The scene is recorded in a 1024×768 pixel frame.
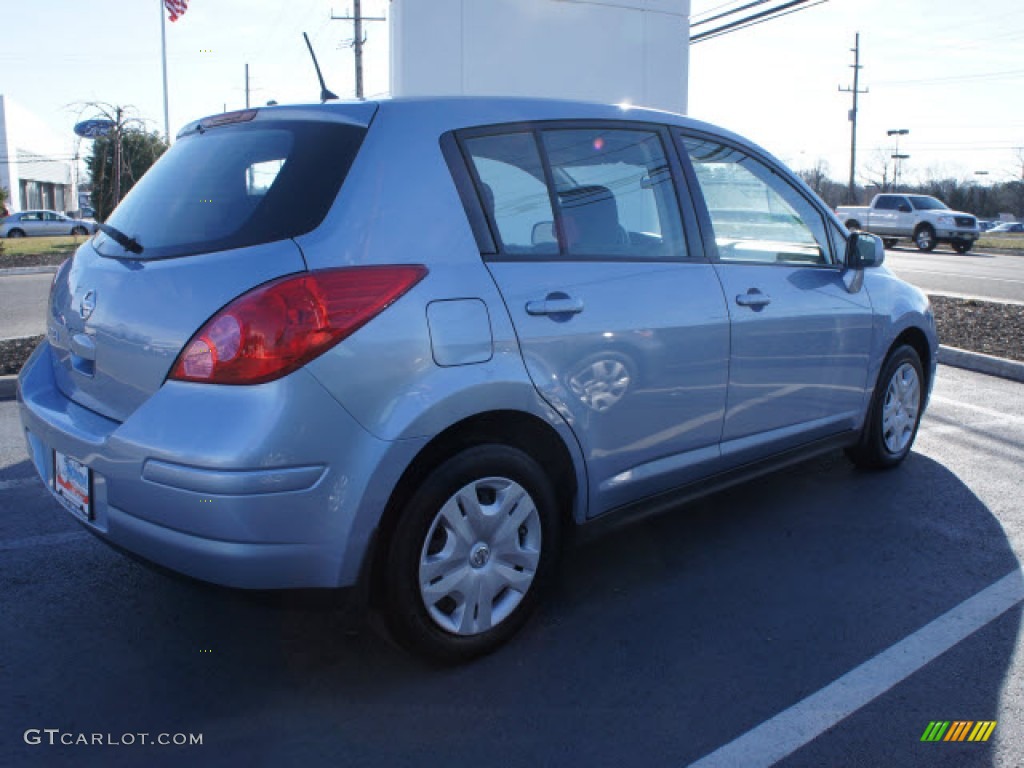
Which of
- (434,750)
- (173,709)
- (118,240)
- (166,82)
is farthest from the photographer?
(166,82)

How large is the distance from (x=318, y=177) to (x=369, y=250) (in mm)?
294

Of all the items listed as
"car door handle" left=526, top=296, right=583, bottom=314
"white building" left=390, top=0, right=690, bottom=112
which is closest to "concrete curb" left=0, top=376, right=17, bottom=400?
"car door handle" left=526, top=296, right=583, bottom=314

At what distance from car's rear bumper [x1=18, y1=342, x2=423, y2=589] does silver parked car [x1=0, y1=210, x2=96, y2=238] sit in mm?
41288

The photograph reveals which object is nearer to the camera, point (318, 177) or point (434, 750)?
point (434, 750)

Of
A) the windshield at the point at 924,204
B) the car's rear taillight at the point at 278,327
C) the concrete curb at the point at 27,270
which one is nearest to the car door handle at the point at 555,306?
the car's rear taillight at the point at 278,327

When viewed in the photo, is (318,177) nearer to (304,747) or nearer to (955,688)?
(304,747)

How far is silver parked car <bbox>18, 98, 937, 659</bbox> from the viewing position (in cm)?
244

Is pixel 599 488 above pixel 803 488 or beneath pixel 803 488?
above

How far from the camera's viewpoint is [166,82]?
149 feet

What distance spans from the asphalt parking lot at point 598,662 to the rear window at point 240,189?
1018 mm

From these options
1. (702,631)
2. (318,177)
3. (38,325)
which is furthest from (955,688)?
(38,325)

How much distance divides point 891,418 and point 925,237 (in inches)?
1161

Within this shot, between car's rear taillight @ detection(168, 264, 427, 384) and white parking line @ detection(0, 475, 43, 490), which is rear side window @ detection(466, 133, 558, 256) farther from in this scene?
white parking line @ detection(0, 475, 43, 490)

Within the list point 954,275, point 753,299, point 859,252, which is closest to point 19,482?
point 753,299
